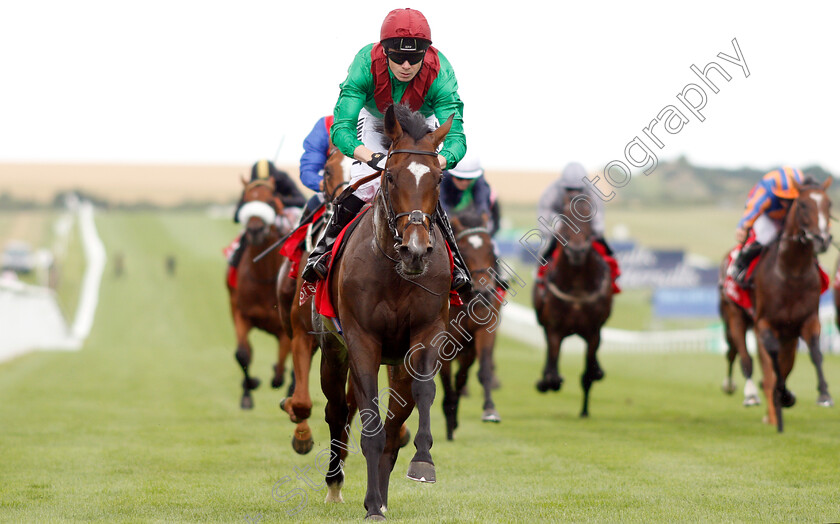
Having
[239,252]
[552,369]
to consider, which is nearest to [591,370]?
[552,369]

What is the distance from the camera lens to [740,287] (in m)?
12.4

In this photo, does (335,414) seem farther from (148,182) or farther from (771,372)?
(148,182)

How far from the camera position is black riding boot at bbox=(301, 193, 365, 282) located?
22.5ft

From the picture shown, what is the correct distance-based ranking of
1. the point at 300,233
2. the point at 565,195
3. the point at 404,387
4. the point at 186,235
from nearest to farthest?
the point at 404,387 → the point at 300,233 → the point at 565,195 → the point at 186,235

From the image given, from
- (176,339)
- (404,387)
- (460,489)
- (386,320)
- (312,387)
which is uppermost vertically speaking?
(386,320)

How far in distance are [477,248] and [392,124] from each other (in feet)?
15.5

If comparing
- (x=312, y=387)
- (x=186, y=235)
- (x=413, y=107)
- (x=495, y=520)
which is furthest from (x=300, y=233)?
(x=186, y=235)

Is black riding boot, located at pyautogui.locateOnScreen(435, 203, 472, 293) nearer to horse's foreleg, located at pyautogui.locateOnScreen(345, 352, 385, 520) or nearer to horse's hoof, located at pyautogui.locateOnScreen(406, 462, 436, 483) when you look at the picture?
horse's foreleg, located at pyautogui.locateOnScreen(345, 352, 385, 520)

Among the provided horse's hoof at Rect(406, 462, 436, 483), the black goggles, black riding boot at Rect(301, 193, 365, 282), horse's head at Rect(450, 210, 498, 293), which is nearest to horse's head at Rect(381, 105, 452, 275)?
the black goggles

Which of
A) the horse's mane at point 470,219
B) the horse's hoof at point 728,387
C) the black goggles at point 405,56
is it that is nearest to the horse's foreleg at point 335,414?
the black goggles at point 405,56

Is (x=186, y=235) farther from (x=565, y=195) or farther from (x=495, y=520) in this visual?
(x=495, y=520)

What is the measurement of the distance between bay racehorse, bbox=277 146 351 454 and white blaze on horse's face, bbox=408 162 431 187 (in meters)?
2.30

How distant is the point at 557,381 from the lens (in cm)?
1234

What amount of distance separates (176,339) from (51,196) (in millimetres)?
60213
